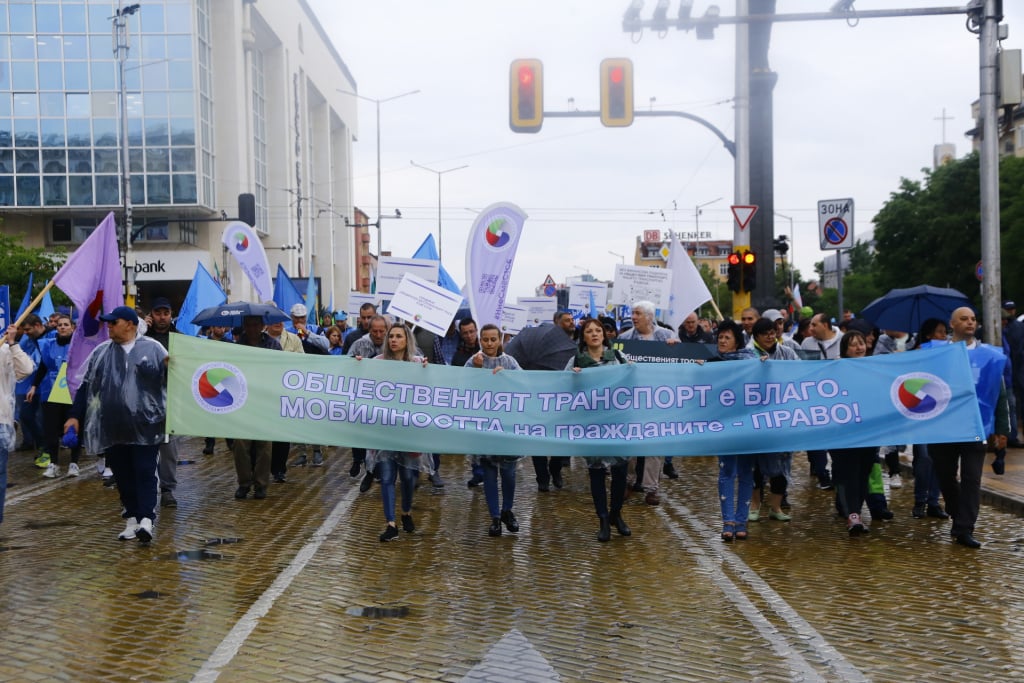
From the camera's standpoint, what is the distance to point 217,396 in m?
9.84

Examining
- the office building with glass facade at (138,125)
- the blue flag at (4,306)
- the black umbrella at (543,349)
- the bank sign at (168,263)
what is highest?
the office building with glass facade at (138,125)

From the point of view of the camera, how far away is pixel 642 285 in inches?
698

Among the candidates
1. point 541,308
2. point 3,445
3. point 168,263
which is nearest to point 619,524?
point 3,445

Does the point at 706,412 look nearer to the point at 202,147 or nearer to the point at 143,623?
the point at 143,623

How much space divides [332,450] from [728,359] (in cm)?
839

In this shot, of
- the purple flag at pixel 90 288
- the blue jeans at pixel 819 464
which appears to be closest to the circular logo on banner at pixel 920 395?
the blue jeans at pixel 819 464

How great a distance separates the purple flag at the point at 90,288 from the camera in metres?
10.5

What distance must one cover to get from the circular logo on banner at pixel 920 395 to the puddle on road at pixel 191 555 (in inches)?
221

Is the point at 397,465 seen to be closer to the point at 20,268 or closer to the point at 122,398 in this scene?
the point at 122,398

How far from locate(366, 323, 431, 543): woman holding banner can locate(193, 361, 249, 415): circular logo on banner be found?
104cm

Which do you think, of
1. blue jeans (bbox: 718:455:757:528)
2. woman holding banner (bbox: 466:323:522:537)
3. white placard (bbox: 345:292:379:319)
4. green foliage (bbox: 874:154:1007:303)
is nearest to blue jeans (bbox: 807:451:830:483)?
blue jeans (bbox: 718:455:757:528)

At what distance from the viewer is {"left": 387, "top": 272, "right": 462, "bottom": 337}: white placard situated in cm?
1036

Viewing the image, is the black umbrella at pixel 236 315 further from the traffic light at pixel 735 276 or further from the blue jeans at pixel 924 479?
the traffic light at pixel 735 276

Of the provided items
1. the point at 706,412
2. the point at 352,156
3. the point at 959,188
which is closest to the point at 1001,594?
the point at 706,412
